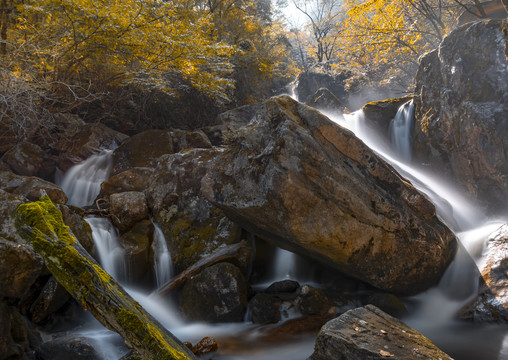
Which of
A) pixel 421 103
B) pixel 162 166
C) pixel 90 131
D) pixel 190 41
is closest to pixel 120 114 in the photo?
pixel 90 131

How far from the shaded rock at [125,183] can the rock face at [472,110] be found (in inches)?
308

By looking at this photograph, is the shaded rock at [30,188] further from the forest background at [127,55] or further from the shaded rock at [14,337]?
the shaded rock at [14,337]

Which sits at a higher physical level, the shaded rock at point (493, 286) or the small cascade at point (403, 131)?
the small cascade at point (403, 131)

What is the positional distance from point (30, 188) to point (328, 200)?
581cm

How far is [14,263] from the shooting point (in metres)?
4.21

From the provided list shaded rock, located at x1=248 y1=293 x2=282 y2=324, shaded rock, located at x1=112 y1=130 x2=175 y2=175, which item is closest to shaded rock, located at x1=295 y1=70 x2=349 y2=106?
shaded rock, located at x1=112 y1=130 x2=175 y2=175

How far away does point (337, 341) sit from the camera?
3.02m

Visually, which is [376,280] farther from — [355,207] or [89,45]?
[89,45]

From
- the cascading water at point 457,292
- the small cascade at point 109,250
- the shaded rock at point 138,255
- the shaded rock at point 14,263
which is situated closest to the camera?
the shaded rock at point 14,263

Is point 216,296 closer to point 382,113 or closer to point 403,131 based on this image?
point 403,131

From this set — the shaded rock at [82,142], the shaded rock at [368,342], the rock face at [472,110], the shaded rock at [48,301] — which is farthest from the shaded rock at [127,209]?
the rock face at [472,110]

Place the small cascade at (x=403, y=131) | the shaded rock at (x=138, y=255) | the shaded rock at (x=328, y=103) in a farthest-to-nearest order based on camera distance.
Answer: the shaded rock at (x=328, y=103), the small cascade at (x=403, y=131), the shaded rock at (x=138, y=255)

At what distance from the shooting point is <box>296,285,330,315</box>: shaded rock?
207 inches

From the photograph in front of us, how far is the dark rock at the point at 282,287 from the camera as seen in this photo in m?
5.90
